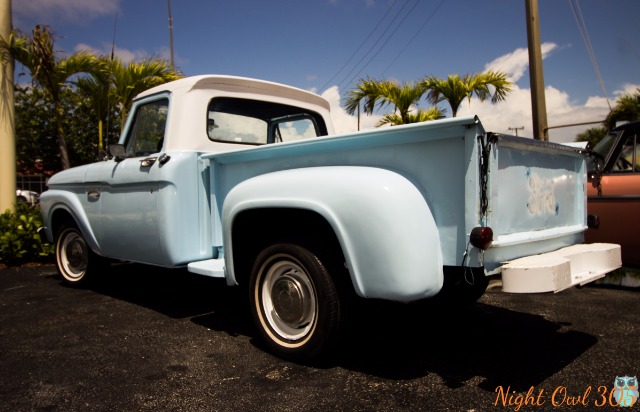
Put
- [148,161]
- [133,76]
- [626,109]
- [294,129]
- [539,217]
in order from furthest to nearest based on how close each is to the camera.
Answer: [626,109]
[133,76]
[294,129]
[148,161]
[539,217]

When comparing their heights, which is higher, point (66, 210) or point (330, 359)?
point (66, 210)

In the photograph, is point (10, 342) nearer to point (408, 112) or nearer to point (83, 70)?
point (83, 70)

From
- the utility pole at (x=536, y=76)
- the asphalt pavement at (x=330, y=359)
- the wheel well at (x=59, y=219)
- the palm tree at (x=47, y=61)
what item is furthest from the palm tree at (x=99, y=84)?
the utility pole at (x=536, y=76)

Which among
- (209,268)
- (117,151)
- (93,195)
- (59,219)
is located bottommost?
(209,268)

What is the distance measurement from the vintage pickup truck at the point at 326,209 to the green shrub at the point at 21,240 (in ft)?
10.6

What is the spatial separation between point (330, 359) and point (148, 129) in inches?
106

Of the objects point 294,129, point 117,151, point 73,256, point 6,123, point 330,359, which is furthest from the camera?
point 6,123

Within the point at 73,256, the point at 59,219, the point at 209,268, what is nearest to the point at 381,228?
the point at 209,268

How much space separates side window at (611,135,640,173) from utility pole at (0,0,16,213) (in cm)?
843

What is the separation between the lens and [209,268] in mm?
3400

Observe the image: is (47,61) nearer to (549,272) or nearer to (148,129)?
(148,129)

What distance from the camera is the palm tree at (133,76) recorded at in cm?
873

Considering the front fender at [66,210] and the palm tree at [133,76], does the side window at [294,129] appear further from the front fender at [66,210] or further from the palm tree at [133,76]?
the palm tree at [133,76]

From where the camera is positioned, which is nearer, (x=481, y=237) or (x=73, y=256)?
(x=481, y=237)
